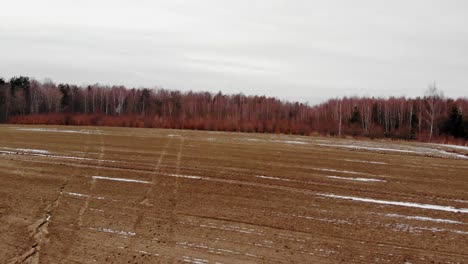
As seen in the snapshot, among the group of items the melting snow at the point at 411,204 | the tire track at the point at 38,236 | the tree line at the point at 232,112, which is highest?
the tree line at the point at 232,112

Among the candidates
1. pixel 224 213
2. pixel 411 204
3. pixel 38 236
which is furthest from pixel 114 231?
pixel 411 204

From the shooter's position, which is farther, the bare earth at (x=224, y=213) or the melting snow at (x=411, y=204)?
the melting snow at (x=411, y=204)

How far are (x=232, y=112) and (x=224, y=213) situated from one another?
112 meters

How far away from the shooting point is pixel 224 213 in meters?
14.4

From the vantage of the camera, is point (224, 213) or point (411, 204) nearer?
point (224, 213)

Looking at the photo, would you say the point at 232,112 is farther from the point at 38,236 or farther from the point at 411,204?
the point at 38,236

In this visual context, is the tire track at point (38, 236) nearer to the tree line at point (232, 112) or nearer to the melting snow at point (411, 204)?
the melting snow at point (411, 204)

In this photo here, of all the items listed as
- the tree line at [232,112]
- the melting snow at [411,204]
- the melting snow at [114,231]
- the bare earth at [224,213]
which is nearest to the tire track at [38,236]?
the bare earth at [224,213]

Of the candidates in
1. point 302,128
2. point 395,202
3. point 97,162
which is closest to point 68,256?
point 395,202

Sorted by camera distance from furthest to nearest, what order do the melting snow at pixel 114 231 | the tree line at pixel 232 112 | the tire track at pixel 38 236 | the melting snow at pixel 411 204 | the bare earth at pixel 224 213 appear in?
the tree line at pixel 232 112 → the melting snow at pixel 411 204 → the melting snow at pixel 114 231 → the bare earth at pixel 224 213 → the tire track at pixel 38 236

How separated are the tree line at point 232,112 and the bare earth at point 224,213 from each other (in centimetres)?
5494

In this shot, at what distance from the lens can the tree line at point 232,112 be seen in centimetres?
7994

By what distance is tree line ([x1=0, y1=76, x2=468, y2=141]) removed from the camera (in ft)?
262

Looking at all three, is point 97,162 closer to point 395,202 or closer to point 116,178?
point 116,178
